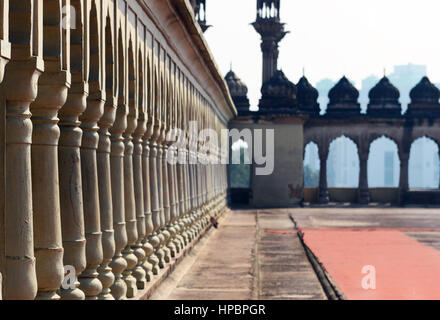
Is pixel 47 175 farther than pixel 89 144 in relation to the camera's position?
No

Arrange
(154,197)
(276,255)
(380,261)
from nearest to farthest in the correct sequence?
(154,197), (380,261), (276,255)

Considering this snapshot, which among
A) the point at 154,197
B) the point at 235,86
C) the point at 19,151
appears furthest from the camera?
the point at 235,86

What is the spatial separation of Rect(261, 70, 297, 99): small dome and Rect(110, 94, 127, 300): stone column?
29206 millimetres

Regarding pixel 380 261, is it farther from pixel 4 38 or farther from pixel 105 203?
pixel 4 38

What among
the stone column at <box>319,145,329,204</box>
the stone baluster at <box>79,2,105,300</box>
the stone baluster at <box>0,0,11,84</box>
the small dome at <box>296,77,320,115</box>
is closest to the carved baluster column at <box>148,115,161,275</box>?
the stone baluster at <box>79,2,105,300</box>

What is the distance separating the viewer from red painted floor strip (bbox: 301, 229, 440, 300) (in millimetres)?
12672

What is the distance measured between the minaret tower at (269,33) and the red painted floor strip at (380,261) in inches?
818

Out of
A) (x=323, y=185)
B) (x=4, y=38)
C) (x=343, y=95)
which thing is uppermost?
(x=343, y=95)

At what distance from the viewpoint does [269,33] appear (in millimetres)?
44781

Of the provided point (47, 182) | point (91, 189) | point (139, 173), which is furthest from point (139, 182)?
point (47, 182)

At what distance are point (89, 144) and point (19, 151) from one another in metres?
2.65

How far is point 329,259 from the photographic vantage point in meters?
17.4

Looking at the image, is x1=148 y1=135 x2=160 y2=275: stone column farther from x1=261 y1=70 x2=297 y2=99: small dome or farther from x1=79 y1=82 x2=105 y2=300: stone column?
x1=261 y1=70 x2=297 y2=99: small dome

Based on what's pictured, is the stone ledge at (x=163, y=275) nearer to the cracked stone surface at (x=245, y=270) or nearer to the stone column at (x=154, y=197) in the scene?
the cracked stone surface at (x=245, y=270)
